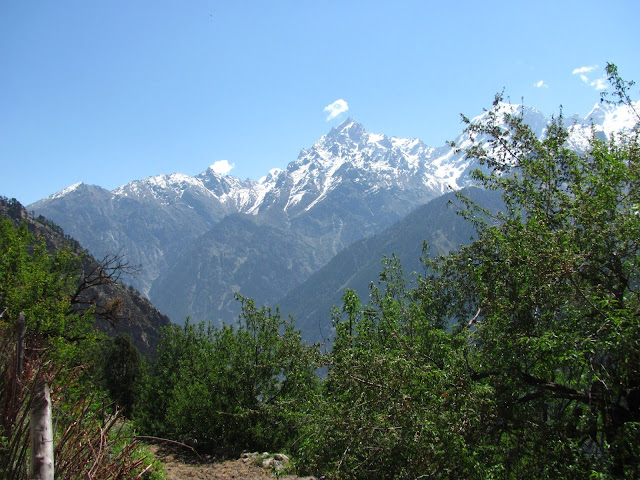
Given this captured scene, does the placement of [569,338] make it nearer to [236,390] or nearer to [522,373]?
[522,373]

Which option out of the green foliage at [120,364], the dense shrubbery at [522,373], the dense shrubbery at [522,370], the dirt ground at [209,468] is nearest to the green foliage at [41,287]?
the dirt ground at [209,468]

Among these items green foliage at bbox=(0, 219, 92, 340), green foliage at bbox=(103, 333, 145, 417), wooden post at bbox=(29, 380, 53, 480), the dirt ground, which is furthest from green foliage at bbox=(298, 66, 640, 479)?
green foliage at bbox=(103, 333, 145, 417)

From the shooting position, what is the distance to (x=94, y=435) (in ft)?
17.0

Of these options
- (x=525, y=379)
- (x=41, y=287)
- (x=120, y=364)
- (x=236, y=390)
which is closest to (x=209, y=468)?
(x=236, y=390)

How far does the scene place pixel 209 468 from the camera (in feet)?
45.9

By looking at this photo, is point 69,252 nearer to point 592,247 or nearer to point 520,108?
point 520,108

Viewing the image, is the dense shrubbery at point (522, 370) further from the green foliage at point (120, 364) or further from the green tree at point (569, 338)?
the green foliage at point (120, 364)

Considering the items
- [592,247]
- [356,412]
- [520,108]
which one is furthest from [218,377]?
[520,108]

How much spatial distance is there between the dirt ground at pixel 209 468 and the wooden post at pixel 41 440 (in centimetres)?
953

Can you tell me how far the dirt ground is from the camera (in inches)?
507

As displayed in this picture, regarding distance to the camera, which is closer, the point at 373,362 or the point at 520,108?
the point at 373,362

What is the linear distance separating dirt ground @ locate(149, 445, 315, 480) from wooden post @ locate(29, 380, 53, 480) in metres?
9.53

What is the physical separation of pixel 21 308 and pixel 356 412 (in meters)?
19.9

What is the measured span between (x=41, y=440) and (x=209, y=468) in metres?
11.8
